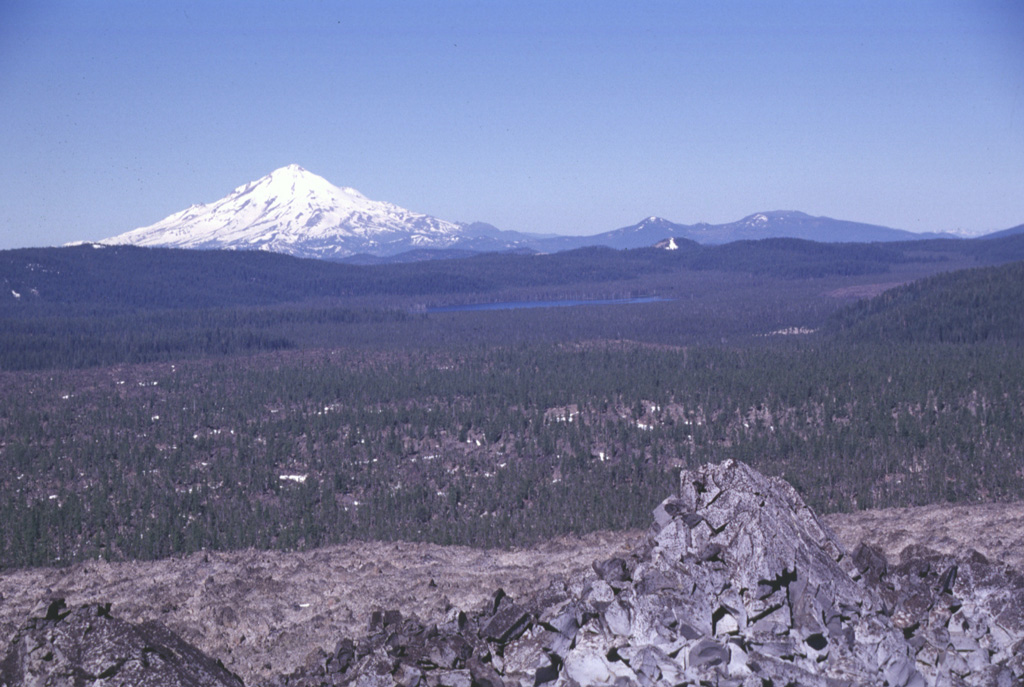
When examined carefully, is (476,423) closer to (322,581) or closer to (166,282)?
(322,581)

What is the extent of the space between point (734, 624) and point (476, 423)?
119ft

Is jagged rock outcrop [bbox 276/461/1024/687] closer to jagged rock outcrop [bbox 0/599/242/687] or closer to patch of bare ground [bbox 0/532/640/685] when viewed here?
jagged rock outcrop [bbox 0/599/242/687]


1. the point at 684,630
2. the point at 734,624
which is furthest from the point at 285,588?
the point at 734,624

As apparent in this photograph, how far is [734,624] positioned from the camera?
12.6 meters

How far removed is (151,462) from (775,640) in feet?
120

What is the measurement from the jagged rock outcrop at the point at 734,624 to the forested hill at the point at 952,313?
6412 cm

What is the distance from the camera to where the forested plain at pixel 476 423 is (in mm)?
31953

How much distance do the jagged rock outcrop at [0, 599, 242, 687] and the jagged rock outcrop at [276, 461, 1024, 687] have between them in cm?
189

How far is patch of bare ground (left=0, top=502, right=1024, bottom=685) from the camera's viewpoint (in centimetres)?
1647

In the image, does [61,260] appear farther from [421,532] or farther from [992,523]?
[992,523]

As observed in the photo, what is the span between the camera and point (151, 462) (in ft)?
137

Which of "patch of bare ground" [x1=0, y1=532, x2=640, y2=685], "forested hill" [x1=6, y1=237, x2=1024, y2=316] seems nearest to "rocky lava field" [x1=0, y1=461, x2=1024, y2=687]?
"patch of bare ground" [x1=0, y1=532, x2=640, y2=685]

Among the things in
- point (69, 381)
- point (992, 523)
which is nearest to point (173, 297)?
point (69, 381)

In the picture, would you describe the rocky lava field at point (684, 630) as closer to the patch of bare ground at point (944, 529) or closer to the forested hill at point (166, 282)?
the patch of bare ground at point (944, 529)
